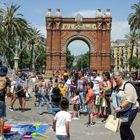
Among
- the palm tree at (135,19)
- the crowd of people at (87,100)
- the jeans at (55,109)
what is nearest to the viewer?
the crowd of people at (87,100)

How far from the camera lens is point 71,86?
82.4ft

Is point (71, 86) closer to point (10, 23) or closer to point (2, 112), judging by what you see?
point (2, 112)

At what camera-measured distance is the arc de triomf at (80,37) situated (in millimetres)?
74562

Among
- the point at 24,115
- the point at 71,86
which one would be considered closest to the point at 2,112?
the point at 24,115

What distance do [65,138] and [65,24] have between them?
223ft

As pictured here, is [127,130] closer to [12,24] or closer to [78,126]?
[78,126]

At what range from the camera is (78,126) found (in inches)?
582

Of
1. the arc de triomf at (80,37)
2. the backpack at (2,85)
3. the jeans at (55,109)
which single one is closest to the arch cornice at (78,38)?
the arc de triomf at (80,37)

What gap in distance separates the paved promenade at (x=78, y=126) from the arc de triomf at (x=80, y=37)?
181 feet

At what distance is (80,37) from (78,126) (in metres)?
60.0

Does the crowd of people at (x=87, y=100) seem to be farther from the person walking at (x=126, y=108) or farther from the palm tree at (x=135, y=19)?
the palm tree at (x=135, y=19)

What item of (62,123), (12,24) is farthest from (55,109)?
(12,24)

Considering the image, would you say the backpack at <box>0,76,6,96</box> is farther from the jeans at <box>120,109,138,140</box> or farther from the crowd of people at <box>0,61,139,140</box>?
the jeans at <box>120,109,138,140</box>

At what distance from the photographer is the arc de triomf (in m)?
74.6
